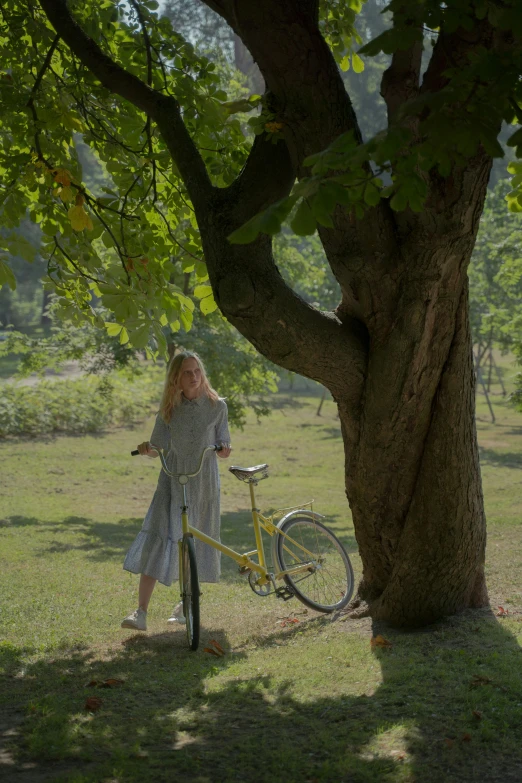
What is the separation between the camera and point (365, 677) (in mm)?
4707

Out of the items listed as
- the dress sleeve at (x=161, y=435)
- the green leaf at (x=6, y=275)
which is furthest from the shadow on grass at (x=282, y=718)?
the green leaf at (x=6, y=275)

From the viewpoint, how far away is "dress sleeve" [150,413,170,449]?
6.54 m

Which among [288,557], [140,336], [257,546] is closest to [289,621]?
[288,557]

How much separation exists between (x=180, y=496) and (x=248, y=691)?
199 centimetres

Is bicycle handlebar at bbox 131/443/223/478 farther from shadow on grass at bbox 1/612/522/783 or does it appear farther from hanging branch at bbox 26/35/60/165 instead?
hanging branch at bbox 26/35/60/165

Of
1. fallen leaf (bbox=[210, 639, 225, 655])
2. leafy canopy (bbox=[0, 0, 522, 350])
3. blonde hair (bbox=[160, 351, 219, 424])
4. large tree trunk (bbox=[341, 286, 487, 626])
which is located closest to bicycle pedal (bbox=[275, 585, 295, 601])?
fallen leaf (bbox=[210, 639, 225, 655])

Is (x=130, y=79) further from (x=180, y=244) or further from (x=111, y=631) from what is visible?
(x=111, y=631)

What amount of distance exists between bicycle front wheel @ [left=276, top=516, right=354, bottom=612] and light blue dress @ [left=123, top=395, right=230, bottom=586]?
510mm

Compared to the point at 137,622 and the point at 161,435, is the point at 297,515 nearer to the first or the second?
the point at 161,435

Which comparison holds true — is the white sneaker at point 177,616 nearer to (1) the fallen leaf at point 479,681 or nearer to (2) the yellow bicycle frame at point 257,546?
(2) the yellow bicycle frame at point 257,546

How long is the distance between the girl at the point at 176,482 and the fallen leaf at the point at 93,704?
73.1 inches

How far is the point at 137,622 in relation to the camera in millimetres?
6156

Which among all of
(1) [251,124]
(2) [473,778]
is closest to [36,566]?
(1) [251,124]

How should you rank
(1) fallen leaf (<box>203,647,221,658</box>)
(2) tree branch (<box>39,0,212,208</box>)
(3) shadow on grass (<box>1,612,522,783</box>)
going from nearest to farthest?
(3) shadow on grass (<box>1,612,522,783</box>) < (2) tree branch (<box>39,0,212,208</box>) < (1) fallen leaf (<box>203,647,221,658</box>)
